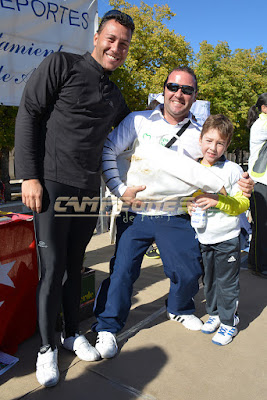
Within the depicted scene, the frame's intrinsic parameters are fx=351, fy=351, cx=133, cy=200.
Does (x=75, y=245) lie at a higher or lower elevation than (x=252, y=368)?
higher

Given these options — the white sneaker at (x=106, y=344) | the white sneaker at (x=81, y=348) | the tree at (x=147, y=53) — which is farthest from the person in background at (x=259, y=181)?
the tree at (x=147, y=53)

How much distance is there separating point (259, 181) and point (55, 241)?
2.77 meters

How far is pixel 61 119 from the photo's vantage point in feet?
6.81

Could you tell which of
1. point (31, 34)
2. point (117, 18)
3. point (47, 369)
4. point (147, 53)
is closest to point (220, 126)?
point (117, 18)

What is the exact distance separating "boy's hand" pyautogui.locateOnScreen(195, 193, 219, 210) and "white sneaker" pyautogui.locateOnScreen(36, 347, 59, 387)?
138 centimetres

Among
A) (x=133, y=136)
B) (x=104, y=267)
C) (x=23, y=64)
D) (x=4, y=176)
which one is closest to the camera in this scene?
(x=133, y=136)

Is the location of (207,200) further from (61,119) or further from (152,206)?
(61,119)

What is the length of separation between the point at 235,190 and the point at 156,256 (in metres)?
2.70

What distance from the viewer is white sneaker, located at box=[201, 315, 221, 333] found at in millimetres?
2812

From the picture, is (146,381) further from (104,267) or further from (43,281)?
(104,267)

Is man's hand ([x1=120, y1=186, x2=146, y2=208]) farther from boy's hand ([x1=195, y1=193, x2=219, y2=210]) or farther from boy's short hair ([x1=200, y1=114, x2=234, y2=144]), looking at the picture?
boy's short hair ([x1=200, y1=114, x2=234, y2=144])

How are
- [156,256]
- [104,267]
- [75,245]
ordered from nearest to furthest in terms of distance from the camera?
[75,245]
[104,267]
[156,256]

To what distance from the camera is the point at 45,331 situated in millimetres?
2203

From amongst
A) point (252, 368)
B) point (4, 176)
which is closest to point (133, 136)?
point (252, 368)
